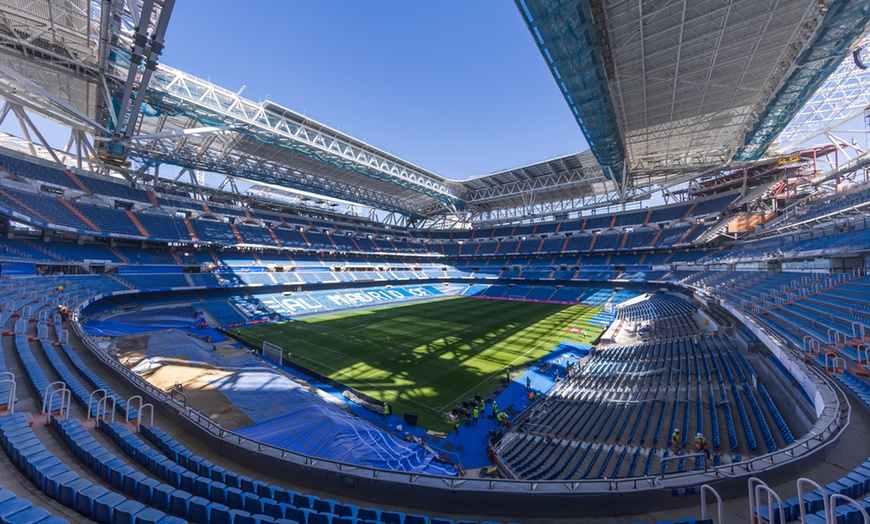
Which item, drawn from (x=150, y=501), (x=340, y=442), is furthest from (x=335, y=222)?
(x=150, y=501)

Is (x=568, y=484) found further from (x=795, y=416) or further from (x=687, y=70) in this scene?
(x=687, y=70)

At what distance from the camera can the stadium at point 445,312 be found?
4750 millimetres

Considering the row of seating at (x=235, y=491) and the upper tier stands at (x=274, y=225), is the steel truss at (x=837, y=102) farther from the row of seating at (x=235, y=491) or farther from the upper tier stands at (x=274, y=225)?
the row of seating at (x=235, y=491)

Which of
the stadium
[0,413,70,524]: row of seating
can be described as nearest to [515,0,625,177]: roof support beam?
the stadium

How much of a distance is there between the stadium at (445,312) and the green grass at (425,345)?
0.96 feet

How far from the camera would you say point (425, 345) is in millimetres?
24141

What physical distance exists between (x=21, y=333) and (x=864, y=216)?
3883cm

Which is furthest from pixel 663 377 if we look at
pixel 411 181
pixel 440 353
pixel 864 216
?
pixel 411 181

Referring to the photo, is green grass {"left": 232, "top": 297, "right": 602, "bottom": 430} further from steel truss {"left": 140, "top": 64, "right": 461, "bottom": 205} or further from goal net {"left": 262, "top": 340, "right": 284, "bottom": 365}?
steel truss {"left": 140, "top": 64, "right": 461, "bottom": 205}

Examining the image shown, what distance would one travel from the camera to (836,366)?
817 centimetres

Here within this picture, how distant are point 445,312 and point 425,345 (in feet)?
43.8

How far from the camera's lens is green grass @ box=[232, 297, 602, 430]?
1677 cm

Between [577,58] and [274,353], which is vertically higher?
[577,58]

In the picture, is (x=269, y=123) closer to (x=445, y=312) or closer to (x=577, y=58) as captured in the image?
(x=577, y=58)
